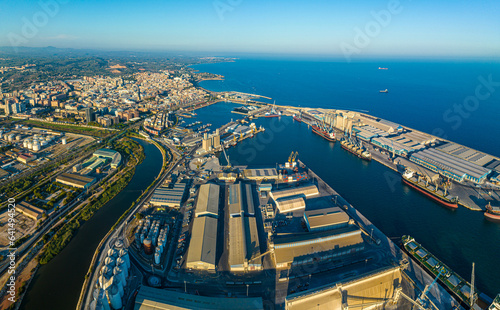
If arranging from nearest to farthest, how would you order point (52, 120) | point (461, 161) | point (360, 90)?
point (461, 161) < point (52, 120) < point (360, 90)

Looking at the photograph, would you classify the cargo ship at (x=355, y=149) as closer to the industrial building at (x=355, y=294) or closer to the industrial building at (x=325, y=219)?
the industrial building at (x=325, y=219)

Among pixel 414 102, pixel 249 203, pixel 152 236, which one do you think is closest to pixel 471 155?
pixel 249 203

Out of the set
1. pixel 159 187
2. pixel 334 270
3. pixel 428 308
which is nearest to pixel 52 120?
pixel 159 187

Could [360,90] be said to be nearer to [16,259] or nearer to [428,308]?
[428,308]

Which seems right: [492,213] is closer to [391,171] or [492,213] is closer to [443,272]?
[391,171]

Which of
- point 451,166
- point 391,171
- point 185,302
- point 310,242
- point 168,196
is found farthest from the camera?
point 391,171

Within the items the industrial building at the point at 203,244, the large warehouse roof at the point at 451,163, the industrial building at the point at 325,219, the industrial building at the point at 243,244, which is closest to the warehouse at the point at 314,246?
the industrial building at the point at 325,219
